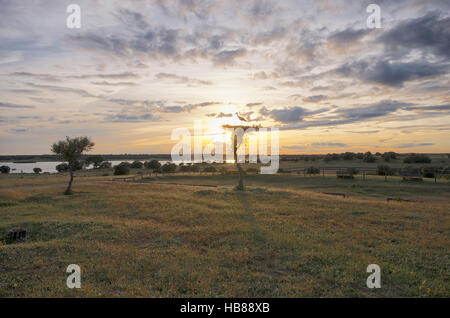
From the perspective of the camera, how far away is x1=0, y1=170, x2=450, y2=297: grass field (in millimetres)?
6676

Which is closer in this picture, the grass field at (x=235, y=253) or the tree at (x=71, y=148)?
the grass field at (x=235, y=253)

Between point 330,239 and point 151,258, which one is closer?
point 151,258

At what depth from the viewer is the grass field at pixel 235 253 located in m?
6.68

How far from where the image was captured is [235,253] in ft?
30.2

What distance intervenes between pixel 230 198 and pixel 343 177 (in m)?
27.0

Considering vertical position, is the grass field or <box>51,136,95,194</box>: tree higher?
<box>51,136,95,194</box>: tree

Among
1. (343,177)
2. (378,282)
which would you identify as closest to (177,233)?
(378,282)

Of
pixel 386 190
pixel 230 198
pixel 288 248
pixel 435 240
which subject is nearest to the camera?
pixel 288 248

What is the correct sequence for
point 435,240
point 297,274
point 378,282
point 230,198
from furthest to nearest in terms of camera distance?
point 230,198 < point 435,240 < point 297,274 < point 378,282

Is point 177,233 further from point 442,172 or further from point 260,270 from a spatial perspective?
point 442,172

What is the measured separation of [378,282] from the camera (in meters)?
7.02

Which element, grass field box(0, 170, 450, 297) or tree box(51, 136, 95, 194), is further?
tree box(51, 136, 95, 194)

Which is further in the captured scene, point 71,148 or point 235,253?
point 71,148

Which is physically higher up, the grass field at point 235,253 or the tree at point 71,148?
the tree at point 71,148
